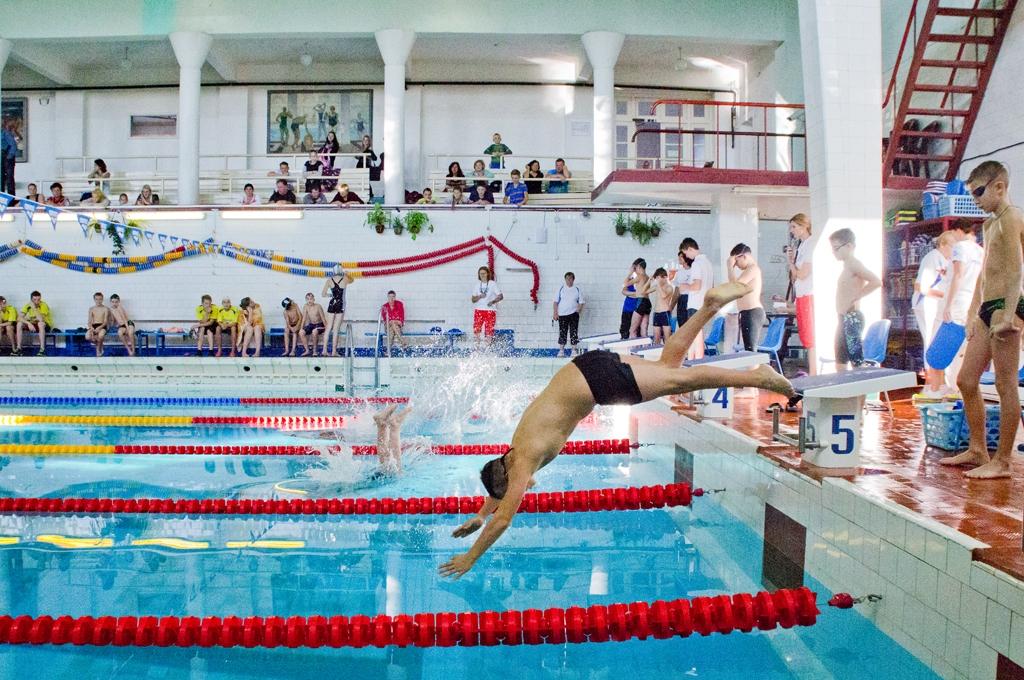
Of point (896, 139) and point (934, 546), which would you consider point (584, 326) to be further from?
point (934, 546)

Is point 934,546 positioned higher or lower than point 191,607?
higher

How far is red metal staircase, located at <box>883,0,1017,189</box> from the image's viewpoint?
29.6 ft

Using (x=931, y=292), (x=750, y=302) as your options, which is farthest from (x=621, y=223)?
(x=750, y=302)

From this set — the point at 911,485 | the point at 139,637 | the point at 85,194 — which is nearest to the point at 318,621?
the point at 139,637

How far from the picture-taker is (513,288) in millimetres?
13953

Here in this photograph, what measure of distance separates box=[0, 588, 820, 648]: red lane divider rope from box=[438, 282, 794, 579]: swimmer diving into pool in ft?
1.17

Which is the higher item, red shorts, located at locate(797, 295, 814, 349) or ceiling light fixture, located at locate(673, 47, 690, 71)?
ceiling light fixture, located at locate(673, 47, 690, 71)

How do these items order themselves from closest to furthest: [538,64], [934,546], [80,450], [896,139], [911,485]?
1. [934,546]
2. [911,485]
3. [80,450]
4. [896,139]
5. [538,64]

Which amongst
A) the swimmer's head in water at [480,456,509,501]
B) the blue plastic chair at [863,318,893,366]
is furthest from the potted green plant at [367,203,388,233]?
the swimmer's head in water at [480,456,509,501]

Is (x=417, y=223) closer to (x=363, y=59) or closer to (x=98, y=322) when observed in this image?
(x=363, y=59)

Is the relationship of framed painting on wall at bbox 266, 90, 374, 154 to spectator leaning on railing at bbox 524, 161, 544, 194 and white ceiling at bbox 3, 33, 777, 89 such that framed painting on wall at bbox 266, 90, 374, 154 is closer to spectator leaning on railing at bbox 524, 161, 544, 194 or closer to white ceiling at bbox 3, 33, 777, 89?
white ceiling at bbox 3, 33, 777, 89

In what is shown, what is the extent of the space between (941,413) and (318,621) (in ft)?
10.7

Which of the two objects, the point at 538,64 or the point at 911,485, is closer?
the point at 911,485

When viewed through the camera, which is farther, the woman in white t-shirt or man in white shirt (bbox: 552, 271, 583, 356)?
the woman in white t-shirt
